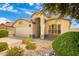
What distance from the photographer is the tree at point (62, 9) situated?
2.22m

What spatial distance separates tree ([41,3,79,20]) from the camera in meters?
2.22

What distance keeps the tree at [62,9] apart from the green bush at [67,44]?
0.69 feet

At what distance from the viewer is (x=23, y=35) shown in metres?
2.26

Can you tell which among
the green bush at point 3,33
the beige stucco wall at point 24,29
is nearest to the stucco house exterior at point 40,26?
the beige stucco wall at point 24,29

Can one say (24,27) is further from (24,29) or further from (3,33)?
(3,33)

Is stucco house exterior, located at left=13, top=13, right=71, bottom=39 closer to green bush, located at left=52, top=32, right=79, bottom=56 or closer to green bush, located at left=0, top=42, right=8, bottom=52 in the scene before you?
green bush, located at left=52, top=32, right=79, bottom=56

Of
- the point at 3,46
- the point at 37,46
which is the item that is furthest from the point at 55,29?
the point at 3,46

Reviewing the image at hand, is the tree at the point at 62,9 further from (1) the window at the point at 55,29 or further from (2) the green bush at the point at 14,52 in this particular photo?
(2) the green bush at the point at 14,52

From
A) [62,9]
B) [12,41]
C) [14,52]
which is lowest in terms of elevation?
[14,52]

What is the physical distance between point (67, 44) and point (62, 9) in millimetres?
388

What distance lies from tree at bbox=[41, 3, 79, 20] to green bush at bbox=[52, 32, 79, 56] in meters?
0.21

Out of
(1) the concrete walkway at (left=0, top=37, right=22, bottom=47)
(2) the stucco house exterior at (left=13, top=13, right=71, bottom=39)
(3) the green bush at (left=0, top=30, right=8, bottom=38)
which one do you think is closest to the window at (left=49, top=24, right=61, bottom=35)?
(2) the stucco house exterior at (left=13, top=13, right=71, bottom=39)

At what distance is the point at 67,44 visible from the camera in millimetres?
2205

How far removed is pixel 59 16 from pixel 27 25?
37 cm
